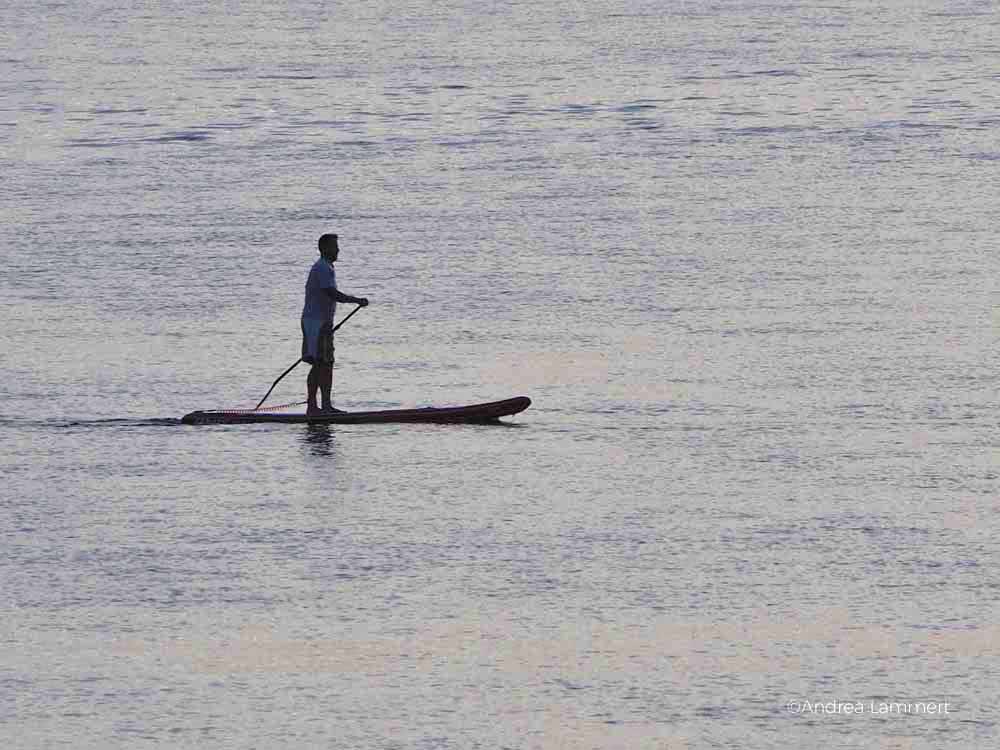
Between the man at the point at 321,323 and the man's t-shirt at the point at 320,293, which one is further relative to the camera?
the man's t-shirt at the point at 320,293

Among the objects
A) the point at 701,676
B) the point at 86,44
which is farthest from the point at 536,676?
the point at 86,44

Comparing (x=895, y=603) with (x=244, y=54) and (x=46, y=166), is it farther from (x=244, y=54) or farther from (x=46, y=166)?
(x=244, y=54)

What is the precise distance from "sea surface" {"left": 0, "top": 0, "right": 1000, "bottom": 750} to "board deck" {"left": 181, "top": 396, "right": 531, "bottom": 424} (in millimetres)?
96

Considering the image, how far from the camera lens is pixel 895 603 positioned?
13.3m

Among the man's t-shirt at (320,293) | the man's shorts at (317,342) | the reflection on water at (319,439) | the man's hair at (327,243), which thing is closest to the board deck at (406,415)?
the reflection on water at (319,439)

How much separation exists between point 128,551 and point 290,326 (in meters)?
8.58

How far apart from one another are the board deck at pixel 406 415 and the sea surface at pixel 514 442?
3.8 inches

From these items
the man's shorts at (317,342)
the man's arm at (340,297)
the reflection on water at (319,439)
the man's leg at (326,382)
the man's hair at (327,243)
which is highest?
the man's hair at (327,243)

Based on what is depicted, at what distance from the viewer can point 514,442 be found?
59.4 feet

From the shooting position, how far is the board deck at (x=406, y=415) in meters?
18.6

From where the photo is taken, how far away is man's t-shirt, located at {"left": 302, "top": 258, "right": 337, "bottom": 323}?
19.2 m

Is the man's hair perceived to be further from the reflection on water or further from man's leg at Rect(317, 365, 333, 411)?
the reflection on water

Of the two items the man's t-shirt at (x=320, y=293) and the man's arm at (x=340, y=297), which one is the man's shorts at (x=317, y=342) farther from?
the man's arm at (x=340, y=297)

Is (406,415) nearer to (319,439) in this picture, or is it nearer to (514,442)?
(319,439)
